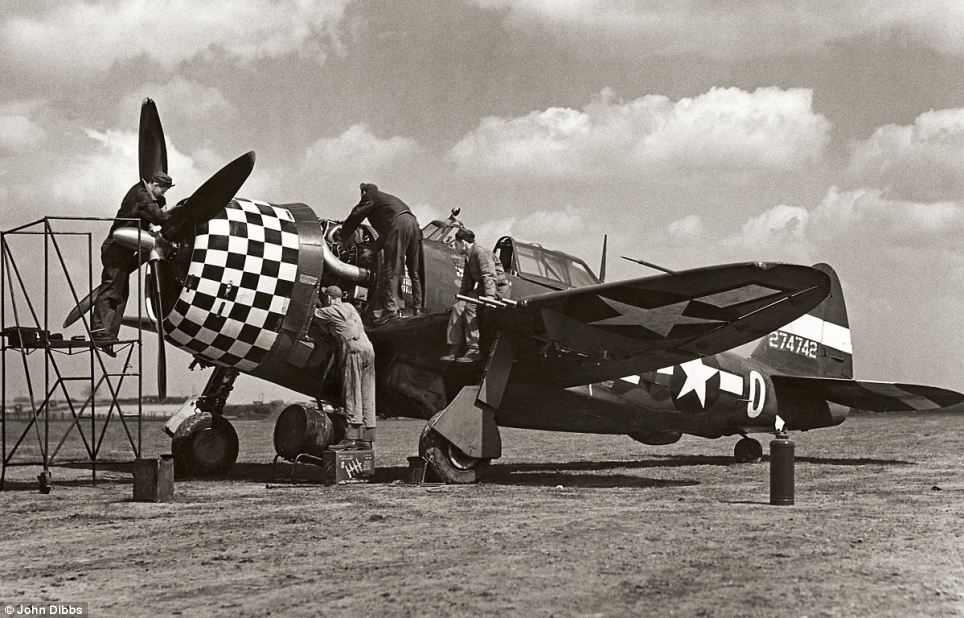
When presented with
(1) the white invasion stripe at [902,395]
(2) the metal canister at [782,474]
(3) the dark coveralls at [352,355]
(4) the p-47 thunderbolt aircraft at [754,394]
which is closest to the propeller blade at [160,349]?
(3) the dark coveralls at [352,355]

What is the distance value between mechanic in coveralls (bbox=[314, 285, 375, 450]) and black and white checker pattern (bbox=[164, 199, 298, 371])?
495 mm

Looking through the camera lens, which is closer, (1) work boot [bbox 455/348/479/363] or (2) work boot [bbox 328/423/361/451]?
(2) work boot [bbox 328/423/361/451]

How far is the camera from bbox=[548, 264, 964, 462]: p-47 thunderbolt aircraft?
41.5 feet

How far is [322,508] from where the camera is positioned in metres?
8.17

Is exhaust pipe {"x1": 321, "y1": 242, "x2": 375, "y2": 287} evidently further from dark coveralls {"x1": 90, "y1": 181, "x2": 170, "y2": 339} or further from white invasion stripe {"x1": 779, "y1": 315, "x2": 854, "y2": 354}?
white invasion stripe {"x1": 779, "y1": 315, "x2": 854, "y2": 354}

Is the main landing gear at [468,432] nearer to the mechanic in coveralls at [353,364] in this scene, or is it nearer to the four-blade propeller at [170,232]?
the mechanic in coveralls at [353,364]

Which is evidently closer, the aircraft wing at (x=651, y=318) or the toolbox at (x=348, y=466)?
the aircraft wing at (x=651, y=318)

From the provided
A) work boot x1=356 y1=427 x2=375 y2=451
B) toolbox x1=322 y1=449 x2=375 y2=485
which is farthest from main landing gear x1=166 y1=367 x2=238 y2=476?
toolbox x1=322 y1=449 x2=375 y2=485

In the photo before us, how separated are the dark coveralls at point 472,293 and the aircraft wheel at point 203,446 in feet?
11.0

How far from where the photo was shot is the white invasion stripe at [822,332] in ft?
52.2

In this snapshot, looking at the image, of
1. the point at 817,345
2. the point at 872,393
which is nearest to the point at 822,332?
the point at 817,345
